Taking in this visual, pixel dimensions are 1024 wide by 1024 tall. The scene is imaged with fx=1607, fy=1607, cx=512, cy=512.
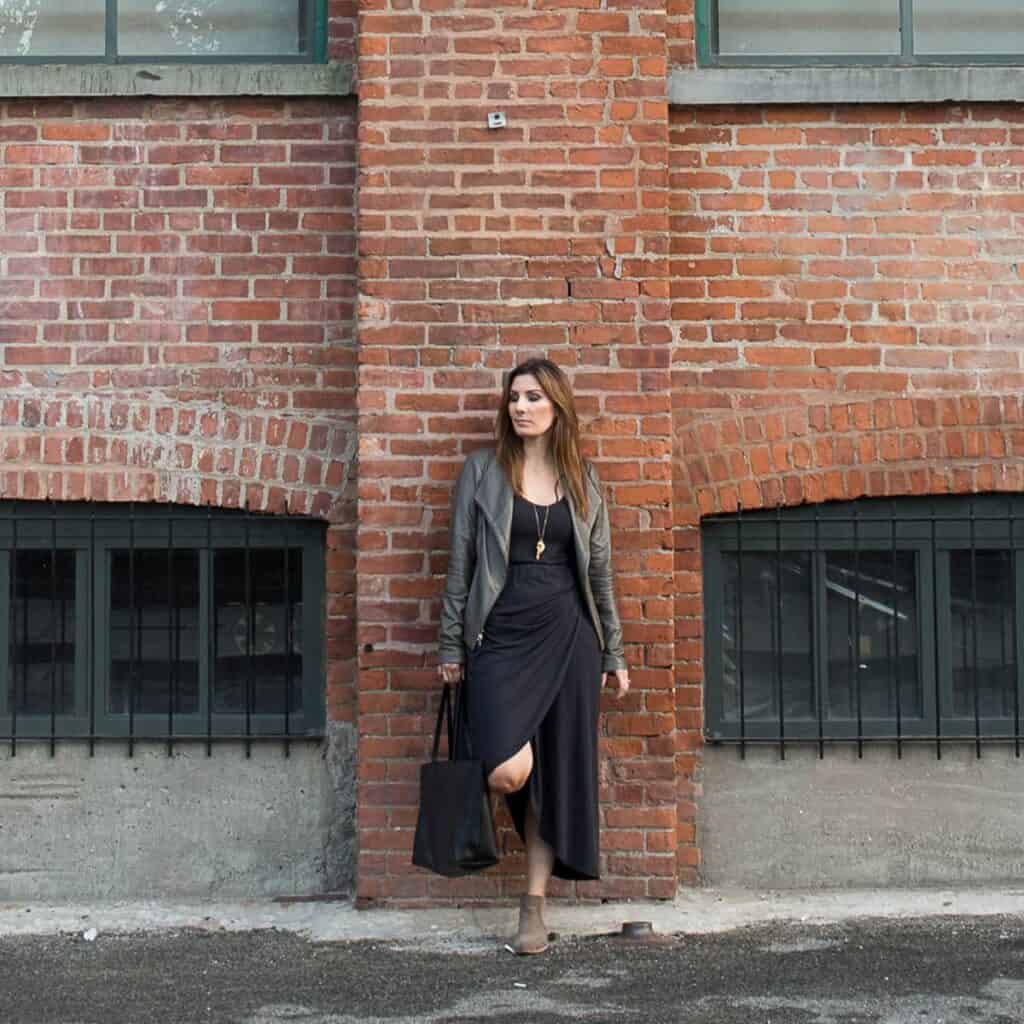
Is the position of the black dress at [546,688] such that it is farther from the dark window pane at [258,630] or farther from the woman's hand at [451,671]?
the dark window pane at [258,630]

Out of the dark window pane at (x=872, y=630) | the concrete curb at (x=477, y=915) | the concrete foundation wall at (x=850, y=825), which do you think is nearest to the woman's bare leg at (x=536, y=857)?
the concrete curb at (x=477, y=915)

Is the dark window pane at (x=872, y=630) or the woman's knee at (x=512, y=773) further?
→ the dark window pane at (x=872, y=630)

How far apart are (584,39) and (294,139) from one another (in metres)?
1.20

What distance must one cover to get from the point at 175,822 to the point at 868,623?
9.32 feet

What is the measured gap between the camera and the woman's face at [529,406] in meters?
5.49

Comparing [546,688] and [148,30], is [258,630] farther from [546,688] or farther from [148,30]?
[148,30]

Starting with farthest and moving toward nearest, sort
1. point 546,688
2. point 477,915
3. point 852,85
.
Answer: point 852,85
point 477,915
point 546,688

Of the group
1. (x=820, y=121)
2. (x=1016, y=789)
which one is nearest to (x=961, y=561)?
(x=1016, y=789)

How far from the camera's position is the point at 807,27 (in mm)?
6430

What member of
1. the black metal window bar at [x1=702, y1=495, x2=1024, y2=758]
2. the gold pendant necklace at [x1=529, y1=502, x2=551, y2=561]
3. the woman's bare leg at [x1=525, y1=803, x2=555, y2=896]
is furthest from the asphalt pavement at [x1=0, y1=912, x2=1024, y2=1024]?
the gold pendant necklace at [x1=529, y1=502, x2=551, y2=561]

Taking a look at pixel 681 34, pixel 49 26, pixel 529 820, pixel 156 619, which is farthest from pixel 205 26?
pixel 529 820

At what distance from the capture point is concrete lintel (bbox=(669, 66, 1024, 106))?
6.20 meters

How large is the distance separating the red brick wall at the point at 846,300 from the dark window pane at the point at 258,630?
59.9 inches

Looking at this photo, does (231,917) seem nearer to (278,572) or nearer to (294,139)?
(278,572)
